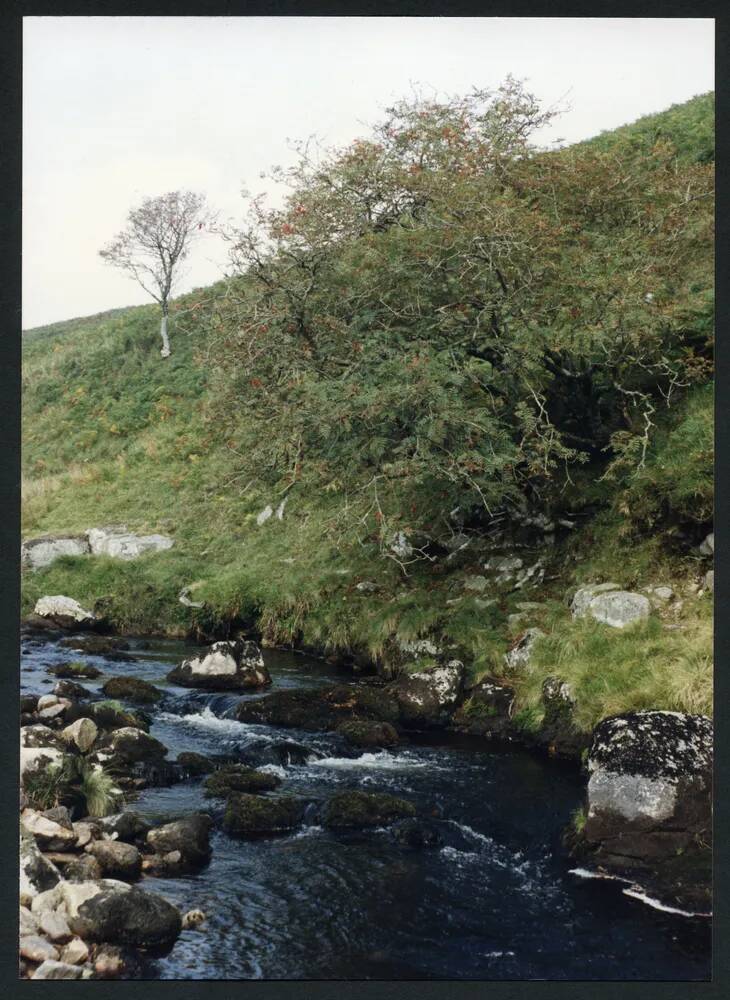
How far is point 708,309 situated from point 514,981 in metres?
5.64

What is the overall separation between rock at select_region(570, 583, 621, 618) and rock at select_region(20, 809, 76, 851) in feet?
16.2

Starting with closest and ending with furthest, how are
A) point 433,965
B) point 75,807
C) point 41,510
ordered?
1. point 433,965
2. point 75,807
3. point 41,510

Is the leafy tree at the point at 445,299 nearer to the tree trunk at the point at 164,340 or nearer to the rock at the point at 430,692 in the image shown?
the rock at the point at 430,692

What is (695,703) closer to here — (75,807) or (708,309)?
(708,309)

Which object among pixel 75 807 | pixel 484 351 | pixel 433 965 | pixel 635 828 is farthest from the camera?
pixel 484 351

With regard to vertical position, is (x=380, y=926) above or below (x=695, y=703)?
below

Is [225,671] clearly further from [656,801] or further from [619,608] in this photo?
[656,801]

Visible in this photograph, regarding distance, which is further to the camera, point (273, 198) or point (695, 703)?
point (273, 198)

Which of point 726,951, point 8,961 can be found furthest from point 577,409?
point 8,961

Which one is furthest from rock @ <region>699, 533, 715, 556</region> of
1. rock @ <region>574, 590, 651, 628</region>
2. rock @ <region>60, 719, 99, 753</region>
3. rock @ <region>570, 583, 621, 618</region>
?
rock @ <region>60, 719, 99, 753</region>

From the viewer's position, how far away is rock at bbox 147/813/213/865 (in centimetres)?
608

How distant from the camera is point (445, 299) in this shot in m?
8.60

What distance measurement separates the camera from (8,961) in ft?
17.9

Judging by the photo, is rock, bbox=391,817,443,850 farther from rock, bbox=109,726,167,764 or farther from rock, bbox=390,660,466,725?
rock, bbox=109,726,167,764
